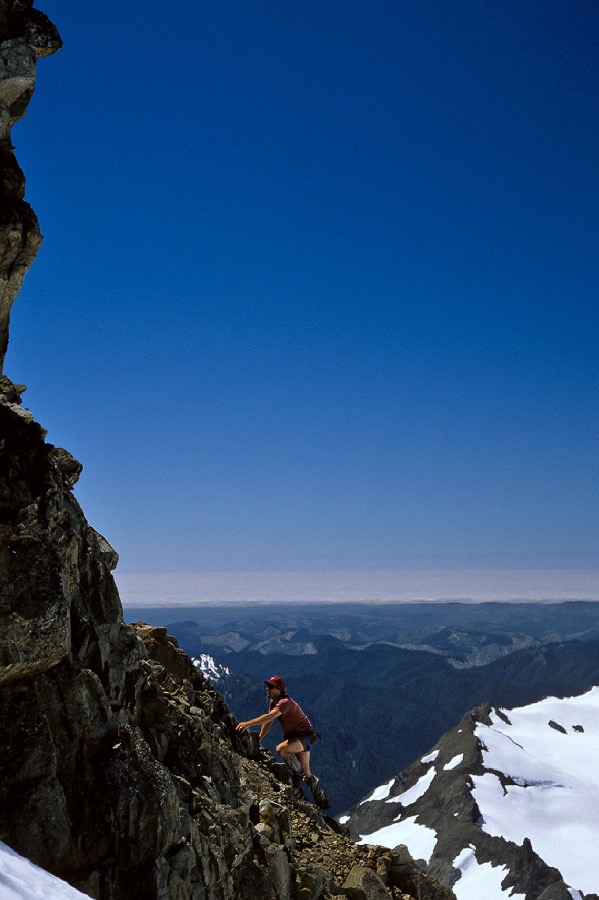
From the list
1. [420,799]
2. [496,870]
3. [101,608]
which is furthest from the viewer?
[420,799]

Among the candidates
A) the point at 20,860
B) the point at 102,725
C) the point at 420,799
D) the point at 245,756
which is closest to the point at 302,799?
the point at 245,756

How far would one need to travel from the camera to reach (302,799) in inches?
910

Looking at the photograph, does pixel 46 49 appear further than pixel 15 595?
Yes

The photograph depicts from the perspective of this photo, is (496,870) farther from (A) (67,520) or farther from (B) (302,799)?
(A) (67,520)

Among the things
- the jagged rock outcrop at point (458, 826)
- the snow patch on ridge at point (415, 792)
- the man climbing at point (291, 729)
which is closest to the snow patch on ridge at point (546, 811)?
the jagged rock outcrop at point (458, 826)

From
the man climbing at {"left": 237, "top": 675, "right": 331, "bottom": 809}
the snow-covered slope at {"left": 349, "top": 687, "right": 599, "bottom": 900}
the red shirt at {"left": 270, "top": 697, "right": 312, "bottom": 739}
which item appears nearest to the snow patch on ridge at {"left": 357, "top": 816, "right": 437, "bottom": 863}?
the snow-covered slope at {"left": 349, "top": 687, "right": 599, "bottom": 900}

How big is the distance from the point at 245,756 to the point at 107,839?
11.9 metres

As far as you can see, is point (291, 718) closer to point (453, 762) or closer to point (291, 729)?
point (291, 729)

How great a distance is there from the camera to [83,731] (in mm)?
12797

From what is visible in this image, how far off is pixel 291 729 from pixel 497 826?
161347 millimetres

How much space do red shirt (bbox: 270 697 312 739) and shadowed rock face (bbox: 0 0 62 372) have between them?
1369 cm

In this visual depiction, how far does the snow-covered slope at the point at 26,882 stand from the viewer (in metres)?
8.55

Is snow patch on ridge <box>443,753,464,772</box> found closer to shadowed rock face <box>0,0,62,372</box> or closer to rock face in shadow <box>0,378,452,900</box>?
rock face in shadow <box>0,378,452,900</box>

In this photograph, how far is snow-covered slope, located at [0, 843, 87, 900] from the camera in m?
8.55
